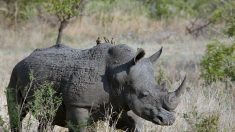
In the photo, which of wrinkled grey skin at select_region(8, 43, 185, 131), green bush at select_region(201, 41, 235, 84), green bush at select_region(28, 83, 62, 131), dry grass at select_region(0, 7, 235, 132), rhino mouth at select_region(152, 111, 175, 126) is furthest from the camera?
dry grass at select_region(0, 7, 235, 132)

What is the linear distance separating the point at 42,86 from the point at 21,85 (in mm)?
640

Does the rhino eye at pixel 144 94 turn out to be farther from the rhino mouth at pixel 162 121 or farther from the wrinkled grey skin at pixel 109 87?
the rhino mouth at pixel 162 121

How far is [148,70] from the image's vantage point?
6.12 meters

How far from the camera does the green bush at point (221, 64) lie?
399 inches

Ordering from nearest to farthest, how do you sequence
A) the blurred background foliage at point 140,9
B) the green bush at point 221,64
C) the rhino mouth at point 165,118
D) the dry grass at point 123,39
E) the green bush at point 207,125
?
the rhino mouth at point 165,118 < the green bush at point 207,125 < the green bush at point 221,64 < the dry grass at point 123,39 < the blurred background foliage at point 140,9

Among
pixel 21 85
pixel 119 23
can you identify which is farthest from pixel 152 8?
pixel 21 85

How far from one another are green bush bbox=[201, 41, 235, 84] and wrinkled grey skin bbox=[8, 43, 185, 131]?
403 cm

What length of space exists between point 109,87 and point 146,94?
381 millimetres

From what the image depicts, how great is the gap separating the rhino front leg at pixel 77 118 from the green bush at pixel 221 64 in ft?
14.2

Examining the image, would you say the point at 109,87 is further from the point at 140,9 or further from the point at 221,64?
the point at 140,9

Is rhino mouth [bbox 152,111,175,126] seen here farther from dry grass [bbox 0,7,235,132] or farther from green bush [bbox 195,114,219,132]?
dry grass [bbox 0,7,235,132]

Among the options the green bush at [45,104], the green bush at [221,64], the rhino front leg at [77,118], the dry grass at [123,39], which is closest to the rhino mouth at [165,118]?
the rhino front leg at [77,118]

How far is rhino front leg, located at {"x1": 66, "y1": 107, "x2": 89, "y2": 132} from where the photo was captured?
6.03 metres

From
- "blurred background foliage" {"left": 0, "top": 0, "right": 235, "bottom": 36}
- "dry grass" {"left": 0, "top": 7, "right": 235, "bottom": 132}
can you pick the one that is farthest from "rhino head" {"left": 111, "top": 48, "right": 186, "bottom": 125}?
"blurred background foliage" {"left": 0, "top": 0, "right": 235, "bottom": 36}
